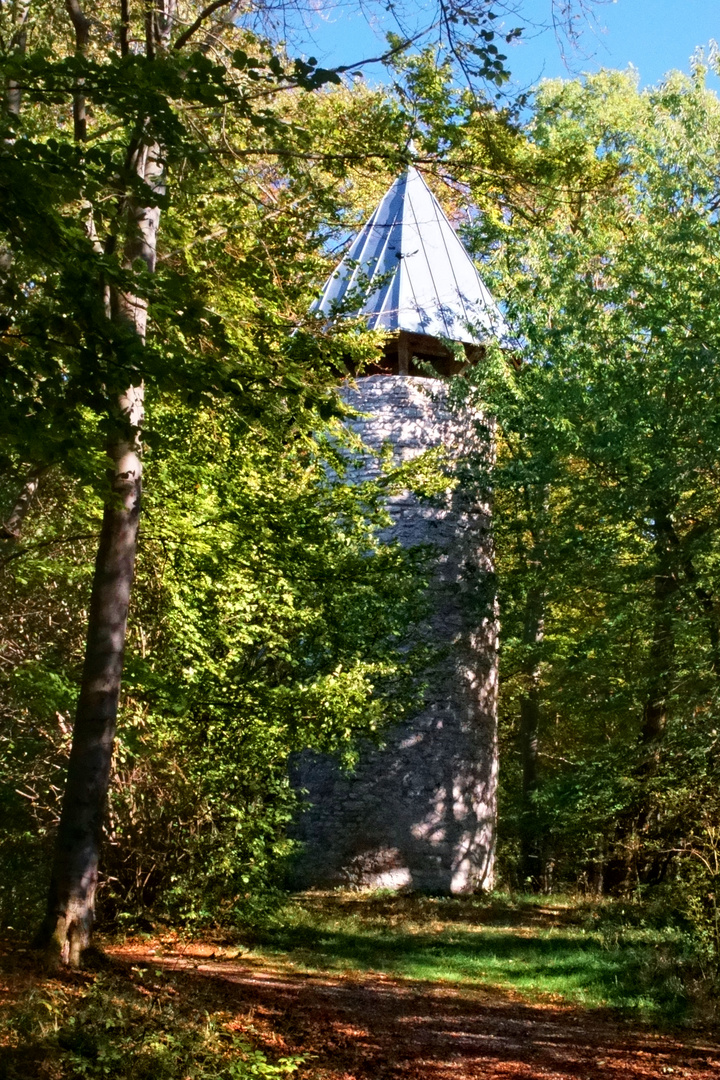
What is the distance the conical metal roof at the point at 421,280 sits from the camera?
14.3 metres

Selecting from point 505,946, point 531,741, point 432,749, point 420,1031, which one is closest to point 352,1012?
point 420,1031

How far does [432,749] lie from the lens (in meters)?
12.9

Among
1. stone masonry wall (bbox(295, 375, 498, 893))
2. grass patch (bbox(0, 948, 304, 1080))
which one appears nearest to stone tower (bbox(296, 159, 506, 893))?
stone masonry wall (bbox(295, 375, 498, 893))

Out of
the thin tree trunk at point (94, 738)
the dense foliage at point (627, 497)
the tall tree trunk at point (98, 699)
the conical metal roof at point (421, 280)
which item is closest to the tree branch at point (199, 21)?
the tall tree trunk at point (98, 699)

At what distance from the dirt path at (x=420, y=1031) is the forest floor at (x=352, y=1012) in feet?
0.05

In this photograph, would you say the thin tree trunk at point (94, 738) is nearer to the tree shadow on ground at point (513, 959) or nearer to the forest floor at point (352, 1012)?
the forest floor at point (352, 1012)

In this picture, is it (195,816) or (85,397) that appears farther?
(195,816)

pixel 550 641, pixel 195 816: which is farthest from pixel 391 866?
pixel 195 816

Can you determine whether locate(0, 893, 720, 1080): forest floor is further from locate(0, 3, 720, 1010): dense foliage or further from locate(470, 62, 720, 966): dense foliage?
locate(470, 62, 720, 966): dense foliage

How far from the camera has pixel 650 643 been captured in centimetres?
1033

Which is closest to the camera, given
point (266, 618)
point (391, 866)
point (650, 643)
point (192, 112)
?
point (192, 112)

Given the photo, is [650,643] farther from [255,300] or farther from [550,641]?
[255,300]

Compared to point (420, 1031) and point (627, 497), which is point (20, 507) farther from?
point (627, 497)

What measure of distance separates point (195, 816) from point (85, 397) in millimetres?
4681
